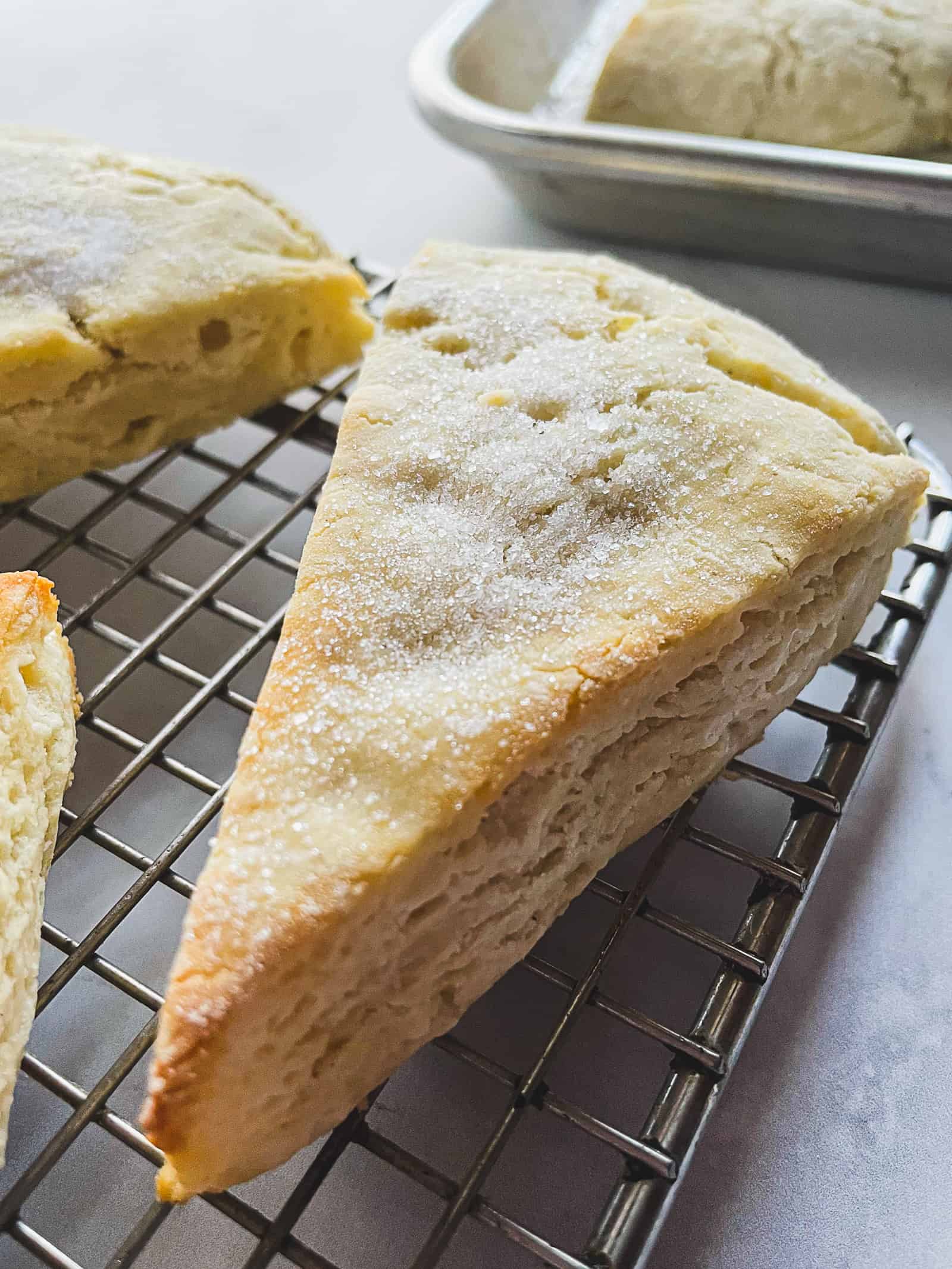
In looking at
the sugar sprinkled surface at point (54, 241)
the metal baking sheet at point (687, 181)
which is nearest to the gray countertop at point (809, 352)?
the metal baking sheet at point (687, 181)

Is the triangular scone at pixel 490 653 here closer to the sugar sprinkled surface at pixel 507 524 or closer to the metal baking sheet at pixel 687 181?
the sugar sprinkled surface at pixel 507 524

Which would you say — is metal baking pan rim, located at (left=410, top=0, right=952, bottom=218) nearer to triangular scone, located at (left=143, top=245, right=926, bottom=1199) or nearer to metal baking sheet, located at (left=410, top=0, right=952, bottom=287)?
metal baking sheet, located at (left=410, top=0, right=952, bottom=287)

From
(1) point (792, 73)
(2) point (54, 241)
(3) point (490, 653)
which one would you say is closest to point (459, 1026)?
(3) point (490, 653)

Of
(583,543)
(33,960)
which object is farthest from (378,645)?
(33,960)

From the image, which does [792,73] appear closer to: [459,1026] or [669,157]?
[669,157]

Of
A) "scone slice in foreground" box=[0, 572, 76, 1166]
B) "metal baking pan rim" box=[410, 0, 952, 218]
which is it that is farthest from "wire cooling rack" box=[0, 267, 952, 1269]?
"metal baking pan rim" box=[410, 0, 952, 218]
